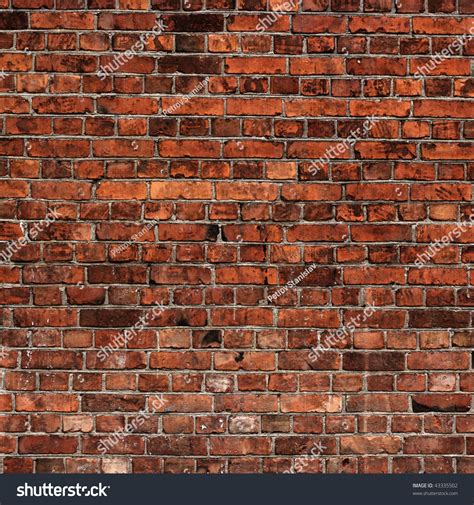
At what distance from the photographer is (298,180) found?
2.47 m

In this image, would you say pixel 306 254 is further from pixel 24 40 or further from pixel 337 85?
pixel 24 40

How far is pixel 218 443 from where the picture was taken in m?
2.46

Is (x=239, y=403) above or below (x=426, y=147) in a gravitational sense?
below

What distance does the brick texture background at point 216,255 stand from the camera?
2.46m

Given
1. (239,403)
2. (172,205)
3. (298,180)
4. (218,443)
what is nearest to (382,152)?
(298,180)

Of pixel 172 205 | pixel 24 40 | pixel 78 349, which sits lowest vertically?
pixel 78 349

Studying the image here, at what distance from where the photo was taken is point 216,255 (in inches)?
96.9

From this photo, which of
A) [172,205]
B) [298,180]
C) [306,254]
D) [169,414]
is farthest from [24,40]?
[169,414]

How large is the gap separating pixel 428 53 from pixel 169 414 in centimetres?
158

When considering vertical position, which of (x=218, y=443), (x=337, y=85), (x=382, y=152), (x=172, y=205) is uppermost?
(x=337, y=85)

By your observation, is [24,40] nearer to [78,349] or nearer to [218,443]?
[78,349]

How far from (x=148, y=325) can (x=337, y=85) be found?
1082 mm

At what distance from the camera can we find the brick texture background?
2457 mm

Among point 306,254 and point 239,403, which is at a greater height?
point 306,254
